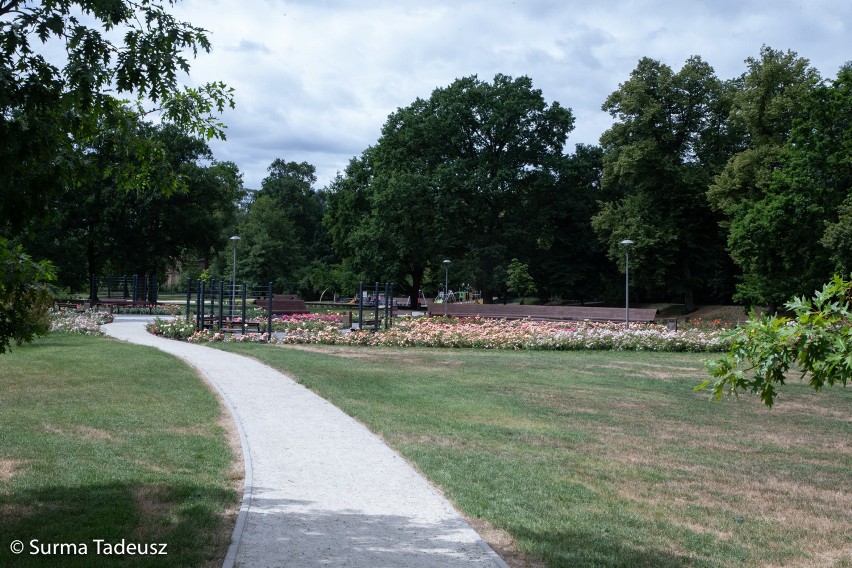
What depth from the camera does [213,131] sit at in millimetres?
6426

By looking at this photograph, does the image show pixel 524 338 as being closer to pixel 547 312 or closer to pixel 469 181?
pixel 547 312

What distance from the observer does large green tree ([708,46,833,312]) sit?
32.8 m

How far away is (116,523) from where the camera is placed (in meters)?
5.66

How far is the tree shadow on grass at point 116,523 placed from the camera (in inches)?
195

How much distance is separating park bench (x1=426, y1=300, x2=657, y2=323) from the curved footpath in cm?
2271

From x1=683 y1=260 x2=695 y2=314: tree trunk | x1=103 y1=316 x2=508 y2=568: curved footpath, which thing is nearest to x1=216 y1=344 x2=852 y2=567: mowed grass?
x1=103 y1=316 x2=508 y2=568: curved footpath

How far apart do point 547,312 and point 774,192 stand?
11151 mm

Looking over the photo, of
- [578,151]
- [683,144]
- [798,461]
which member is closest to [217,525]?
[798,461]

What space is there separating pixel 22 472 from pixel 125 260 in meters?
44.9

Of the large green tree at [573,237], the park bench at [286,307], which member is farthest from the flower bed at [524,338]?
the large green tree at [573,237]

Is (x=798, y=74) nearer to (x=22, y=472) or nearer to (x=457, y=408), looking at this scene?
(x=457, y=408)

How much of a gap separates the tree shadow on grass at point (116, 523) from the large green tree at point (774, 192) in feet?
103

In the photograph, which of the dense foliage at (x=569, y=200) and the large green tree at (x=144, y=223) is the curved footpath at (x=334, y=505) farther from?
the large green tree at (x=144, y=223)

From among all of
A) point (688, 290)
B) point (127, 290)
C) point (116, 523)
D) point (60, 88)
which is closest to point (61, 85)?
point (60, 88)
